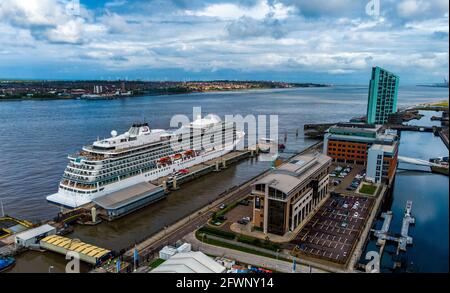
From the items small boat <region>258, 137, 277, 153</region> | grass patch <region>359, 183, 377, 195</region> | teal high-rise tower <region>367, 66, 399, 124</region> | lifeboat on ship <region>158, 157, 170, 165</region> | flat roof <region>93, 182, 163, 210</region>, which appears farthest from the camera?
teal high-rise tower <region>367, 66, 399, 124</region>

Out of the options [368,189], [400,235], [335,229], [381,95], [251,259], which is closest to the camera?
[251,259]

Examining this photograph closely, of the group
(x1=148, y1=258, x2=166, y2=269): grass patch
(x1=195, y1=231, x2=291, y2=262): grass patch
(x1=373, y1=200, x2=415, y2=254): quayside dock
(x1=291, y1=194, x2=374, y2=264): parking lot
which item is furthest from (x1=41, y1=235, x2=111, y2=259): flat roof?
(x1=373, y1=200, x2=415, y2=254): quayside dock

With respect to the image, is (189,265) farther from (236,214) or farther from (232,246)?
(236,214)

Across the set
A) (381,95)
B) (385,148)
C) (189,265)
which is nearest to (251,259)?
(189,265)

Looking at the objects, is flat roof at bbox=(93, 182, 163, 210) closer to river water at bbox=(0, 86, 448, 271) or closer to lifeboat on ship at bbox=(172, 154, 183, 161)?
river water at bbox=(0, 86, 448, 271)

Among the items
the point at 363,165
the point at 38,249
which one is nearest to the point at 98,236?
the point at 38,249

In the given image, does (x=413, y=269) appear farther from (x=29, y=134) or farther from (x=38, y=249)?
(x=29, y=134)
